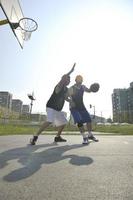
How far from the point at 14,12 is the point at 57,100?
3810mm

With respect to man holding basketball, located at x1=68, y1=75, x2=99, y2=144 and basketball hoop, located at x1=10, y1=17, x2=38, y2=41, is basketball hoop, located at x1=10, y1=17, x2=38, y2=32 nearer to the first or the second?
basketball hoop, located at x1=10, y1=17, x2=38, y2=41

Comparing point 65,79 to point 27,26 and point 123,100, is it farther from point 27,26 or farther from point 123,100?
point 123,100

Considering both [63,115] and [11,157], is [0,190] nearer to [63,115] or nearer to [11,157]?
[11,157]

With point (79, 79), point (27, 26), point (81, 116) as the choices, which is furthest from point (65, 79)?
point (27, 26)

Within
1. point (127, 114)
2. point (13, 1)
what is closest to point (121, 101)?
point (127, 114)

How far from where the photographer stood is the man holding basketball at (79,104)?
757 cm

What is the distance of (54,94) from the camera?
7215mm

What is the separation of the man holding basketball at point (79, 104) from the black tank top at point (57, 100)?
1.25 ft

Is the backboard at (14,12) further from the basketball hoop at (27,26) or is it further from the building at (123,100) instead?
the building at (123,100)

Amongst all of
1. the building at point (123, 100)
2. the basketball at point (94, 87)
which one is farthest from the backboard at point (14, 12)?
the building at point (123, 100)

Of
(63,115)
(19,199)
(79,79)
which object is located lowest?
(19,199)

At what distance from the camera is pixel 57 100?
718cm

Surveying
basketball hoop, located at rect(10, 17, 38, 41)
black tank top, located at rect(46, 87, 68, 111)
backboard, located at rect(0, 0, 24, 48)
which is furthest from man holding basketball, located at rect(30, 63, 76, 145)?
basketball hoop, located at rect(10, 17, 38, 41)

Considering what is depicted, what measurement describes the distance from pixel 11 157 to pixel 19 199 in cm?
220
